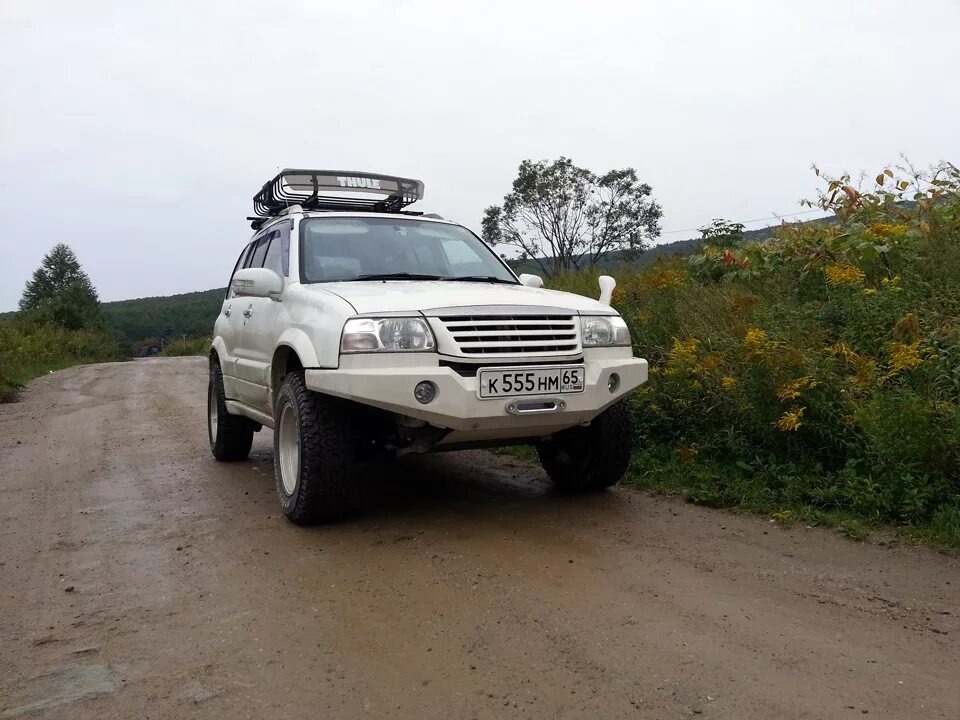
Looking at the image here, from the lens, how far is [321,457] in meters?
4.34

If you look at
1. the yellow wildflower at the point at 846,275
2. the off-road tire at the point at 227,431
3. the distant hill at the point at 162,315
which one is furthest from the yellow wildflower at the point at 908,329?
the distant hill at the point at 162,315

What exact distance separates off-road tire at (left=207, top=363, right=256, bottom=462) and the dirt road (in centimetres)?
134

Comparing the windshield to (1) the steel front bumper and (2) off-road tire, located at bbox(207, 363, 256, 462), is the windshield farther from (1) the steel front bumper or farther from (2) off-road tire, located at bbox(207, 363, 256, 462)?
(2) off-road tire, located at bbox(207, 363, 256, 462)

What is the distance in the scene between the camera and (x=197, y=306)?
353ft

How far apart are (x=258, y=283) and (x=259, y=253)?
5.13 ft

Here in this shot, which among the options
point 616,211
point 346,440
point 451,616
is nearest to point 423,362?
point 346,440

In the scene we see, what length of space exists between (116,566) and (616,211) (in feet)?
84.5

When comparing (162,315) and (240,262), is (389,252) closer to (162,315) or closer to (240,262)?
(240,262)

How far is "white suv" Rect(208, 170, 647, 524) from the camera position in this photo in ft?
13.6

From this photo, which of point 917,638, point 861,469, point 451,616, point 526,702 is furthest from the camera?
point 861,469

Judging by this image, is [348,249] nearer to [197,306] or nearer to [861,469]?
[861,469]

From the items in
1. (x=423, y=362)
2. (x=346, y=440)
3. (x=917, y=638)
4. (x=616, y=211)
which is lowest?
(x=917, y=638)

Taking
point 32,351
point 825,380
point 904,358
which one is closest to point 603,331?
point 825,380

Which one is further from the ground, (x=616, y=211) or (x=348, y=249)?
(x=616, y=211)
